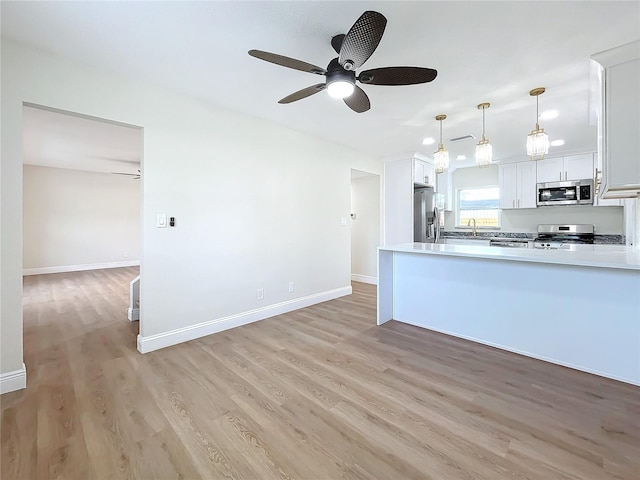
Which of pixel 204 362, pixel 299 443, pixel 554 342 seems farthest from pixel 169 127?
pixel 554 342

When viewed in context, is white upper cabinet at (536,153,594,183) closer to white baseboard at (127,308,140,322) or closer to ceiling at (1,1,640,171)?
ceiling at (1,1,640,171)

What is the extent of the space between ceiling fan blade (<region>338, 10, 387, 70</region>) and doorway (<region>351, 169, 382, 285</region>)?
3.98 meters

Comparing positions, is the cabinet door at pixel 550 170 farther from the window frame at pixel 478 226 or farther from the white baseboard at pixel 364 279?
the white baseboard at pixel 364 279

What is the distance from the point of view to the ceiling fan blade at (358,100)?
210 cm

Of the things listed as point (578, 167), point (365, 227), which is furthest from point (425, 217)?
point (578, 167)

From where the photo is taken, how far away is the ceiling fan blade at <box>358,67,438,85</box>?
5.94 ft

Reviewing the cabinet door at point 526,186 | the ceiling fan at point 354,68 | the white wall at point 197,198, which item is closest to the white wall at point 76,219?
the white wall at point 197,198

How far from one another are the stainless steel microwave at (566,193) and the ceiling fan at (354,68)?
4564 millimetres

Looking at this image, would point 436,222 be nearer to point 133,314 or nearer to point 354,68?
point 354,68

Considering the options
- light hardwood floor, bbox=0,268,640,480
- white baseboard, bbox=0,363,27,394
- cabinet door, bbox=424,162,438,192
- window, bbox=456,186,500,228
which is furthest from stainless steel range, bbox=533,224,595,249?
white baseboard, bbox=0,363,27,394

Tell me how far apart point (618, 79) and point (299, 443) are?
3.34 meters

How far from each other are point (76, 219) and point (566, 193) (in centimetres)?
1051

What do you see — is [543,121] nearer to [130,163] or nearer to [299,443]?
[299,443]

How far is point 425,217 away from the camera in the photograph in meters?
5.39
